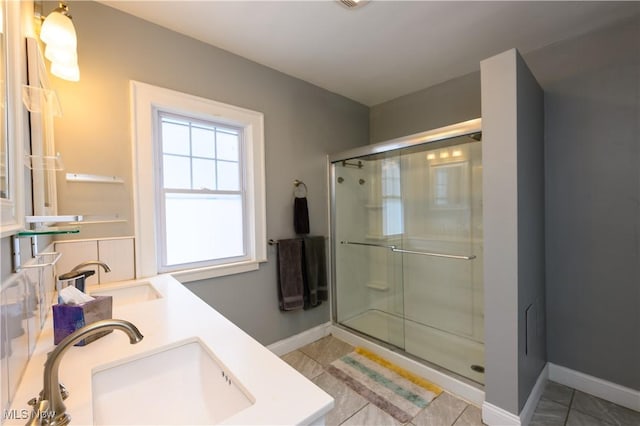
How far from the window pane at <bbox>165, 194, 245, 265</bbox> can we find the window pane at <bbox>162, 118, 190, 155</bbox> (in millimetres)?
320

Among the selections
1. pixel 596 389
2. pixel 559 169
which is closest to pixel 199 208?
pixel 559 169

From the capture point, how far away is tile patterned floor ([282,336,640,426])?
1630 millimetres

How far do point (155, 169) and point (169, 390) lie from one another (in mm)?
1428

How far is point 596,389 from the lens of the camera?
72.5 inches

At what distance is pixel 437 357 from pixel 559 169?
1667 millimetres

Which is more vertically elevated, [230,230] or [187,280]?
[230,230]

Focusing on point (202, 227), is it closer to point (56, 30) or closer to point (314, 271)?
point (314, 271)

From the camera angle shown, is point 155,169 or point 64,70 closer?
point 64,70

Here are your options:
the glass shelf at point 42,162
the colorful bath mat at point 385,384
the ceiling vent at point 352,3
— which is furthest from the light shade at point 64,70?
the colorful bath mat at point 385,384

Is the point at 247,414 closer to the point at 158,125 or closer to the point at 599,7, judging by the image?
the point at 158,125

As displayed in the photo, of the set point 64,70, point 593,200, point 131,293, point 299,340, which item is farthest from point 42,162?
point 593,200

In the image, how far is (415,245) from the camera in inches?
101

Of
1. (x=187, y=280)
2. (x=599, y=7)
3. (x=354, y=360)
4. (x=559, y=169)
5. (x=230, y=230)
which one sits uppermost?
(x=599, y=7)

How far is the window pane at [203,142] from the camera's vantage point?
80.1 inches
